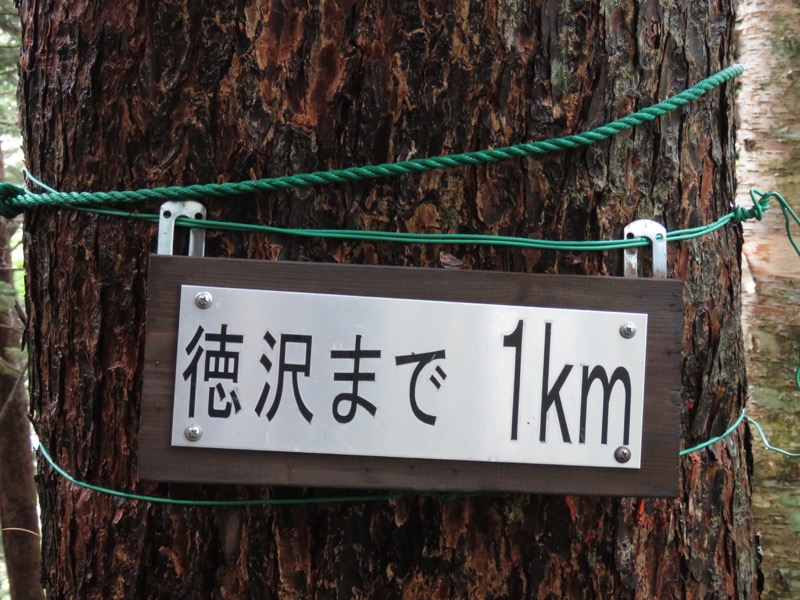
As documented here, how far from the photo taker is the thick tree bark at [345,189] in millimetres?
1268

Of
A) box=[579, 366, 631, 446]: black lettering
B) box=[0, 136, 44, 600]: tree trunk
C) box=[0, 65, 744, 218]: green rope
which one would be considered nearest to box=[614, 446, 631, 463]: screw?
box=[579, 366, 631, 446]: black lettering

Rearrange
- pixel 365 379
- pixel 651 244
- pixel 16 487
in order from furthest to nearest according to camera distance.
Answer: pixel 16 487 → pixel 651 244 → pixel 365 379

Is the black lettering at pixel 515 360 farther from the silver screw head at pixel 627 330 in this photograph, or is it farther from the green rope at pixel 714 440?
the green rope at pixel 714 440

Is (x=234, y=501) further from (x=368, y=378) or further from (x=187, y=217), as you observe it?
(x=187, y=217)

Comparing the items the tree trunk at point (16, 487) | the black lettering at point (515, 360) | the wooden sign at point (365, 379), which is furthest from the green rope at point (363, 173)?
the tree trunk at point (16, 487)

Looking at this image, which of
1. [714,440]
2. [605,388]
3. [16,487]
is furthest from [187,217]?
[16,487]

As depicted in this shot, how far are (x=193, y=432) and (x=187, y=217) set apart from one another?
0.33 metres

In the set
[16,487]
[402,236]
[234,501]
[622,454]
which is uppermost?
[402,236]

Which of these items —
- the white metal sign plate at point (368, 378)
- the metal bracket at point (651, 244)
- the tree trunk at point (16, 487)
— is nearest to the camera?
the white metal sign plate at point (368, 378)

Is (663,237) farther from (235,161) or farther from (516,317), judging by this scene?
(235,161)

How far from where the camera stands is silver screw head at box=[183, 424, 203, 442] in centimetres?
121

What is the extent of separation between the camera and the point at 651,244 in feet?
4.42

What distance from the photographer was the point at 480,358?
1223mm

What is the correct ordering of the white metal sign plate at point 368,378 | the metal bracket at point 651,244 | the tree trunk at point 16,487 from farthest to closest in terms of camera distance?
the tree trunk at point 16,487 → the metal bracket at point 651,244 → the white metal sign plate at point 368,378
